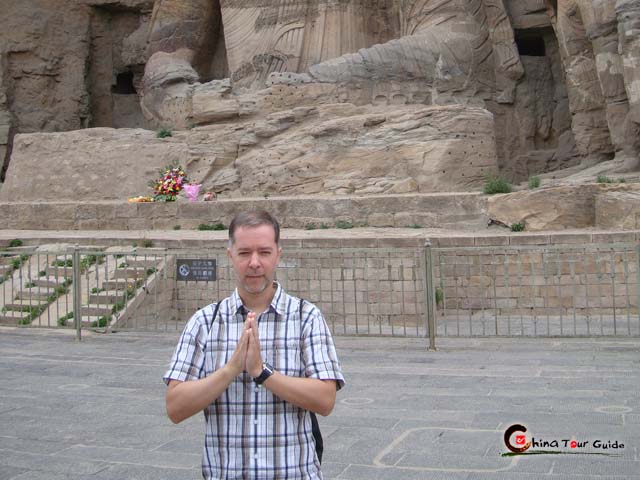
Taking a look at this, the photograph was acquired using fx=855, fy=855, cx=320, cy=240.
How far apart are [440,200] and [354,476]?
701 centimetres

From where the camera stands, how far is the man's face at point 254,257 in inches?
79.7

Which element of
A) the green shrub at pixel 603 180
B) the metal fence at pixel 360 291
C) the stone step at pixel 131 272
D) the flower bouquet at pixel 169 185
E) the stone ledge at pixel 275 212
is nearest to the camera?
the metal fence at pixel 360 291

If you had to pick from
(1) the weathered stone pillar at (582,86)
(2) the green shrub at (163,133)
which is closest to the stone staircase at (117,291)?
(2) the green shrub at (163,133)

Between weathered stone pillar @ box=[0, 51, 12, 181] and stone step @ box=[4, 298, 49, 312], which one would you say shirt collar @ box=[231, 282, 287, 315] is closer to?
stone step @ box=[4, 298, 49, 312]

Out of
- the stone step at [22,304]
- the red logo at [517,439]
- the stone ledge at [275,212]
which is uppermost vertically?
the stone ledge at [275,212]

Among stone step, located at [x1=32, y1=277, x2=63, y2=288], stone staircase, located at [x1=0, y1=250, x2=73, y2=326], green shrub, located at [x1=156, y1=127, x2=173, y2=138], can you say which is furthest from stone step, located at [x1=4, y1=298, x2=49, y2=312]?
green shrub, located at [x1=156, y1=127, x2=173, y2=138]

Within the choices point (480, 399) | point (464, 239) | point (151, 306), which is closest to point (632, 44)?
point (464, 239)

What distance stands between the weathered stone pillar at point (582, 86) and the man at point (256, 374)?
10.4 metres

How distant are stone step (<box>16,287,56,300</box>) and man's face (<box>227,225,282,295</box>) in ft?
22.1

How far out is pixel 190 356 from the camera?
6.63 ft

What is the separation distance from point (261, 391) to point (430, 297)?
4460mm

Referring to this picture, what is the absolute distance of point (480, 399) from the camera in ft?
14.6
